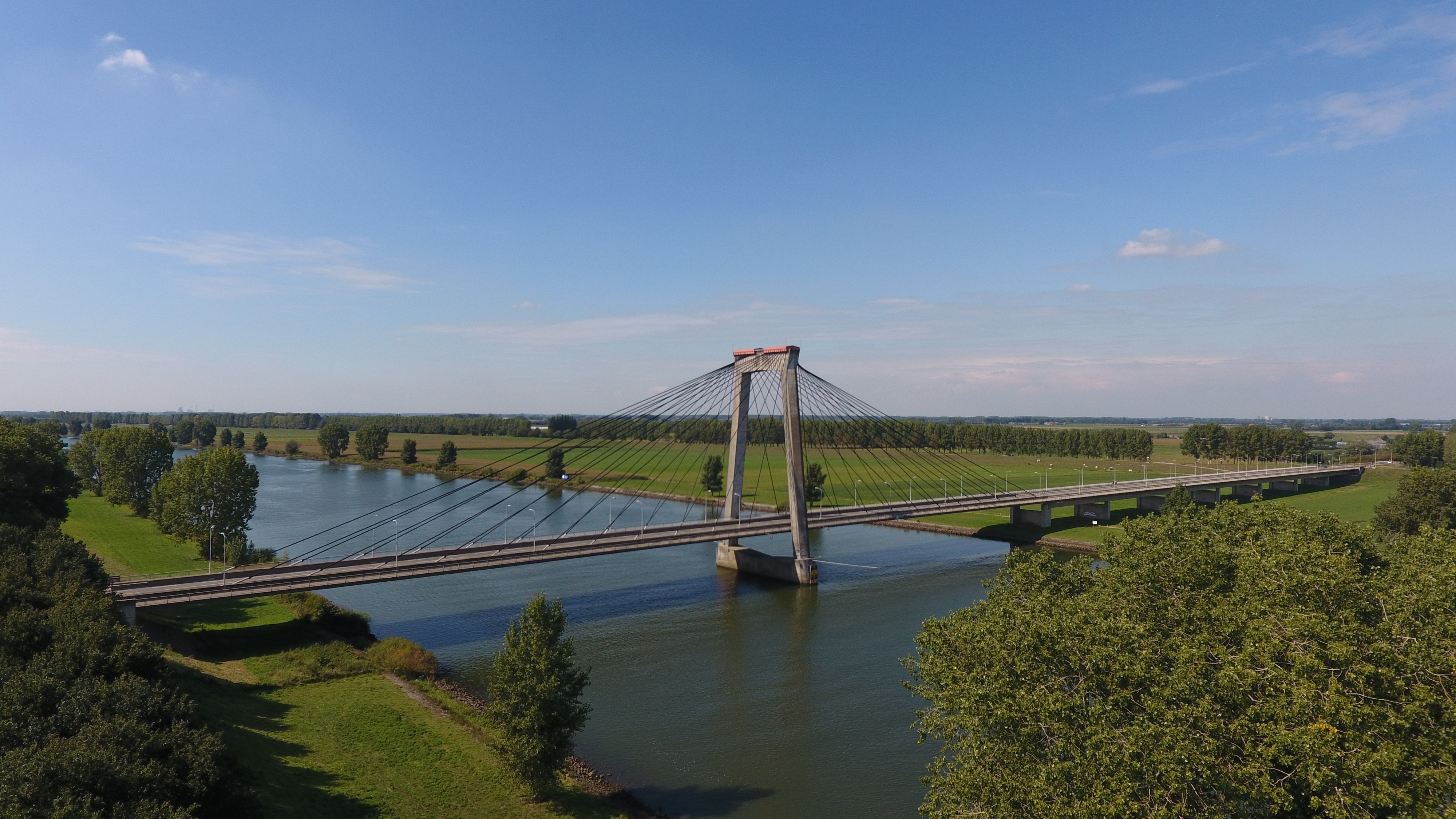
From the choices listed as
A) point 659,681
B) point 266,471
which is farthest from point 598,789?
point 266,471

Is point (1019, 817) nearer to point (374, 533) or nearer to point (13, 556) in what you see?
point (13, 556)

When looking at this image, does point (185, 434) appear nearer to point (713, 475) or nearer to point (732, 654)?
point (713, 475)

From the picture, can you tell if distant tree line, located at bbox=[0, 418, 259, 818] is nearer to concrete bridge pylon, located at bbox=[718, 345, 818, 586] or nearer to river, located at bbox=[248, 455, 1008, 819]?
river, located at bbox=[248, 455, 1008, 819]

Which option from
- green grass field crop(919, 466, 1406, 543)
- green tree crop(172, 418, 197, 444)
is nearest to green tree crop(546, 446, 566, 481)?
green grass field crop(919, 466, 1406, 543)

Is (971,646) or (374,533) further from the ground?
(971,646)

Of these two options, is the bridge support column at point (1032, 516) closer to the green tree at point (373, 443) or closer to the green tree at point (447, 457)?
the green tree at point (447, 457)

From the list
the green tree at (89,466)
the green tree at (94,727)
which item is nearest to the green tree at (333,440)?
the green tree at (89,466)

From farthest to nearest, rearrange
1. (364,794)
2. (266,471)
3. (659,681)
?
(266,471) < (659,681) < (364,794)
